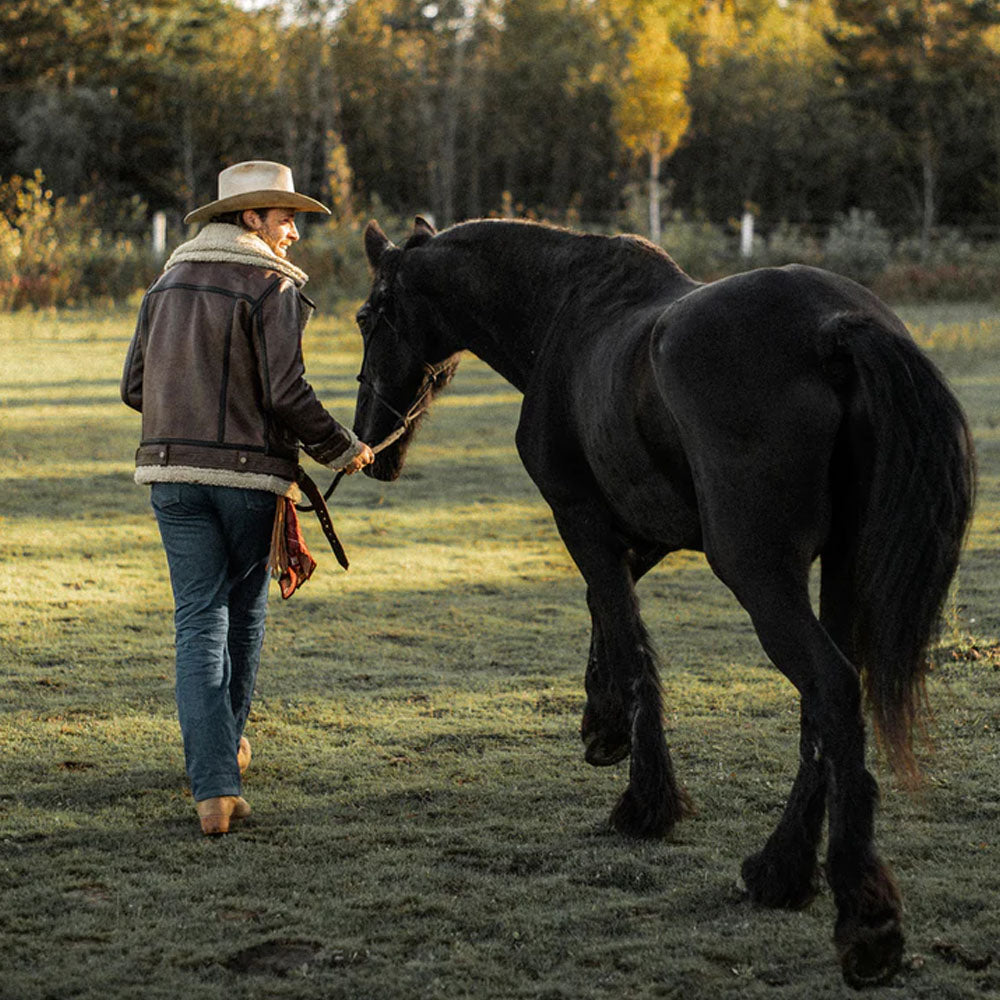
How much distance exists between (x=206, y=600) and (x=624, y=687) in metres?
1.35

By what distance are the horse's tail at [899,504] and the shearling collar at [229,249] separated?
182 cm

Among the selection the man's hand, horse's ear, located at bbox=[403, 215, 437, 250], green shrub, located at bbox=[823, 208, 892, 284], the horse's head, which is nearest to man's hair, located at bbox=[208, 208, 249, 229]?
the horse's head

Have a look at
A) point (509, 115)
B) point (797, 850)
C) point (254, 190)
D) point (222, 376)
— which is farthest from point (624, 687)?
point (509, 115)

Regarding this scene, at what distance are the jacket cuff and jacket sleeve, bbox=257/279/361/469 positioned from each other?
53mm

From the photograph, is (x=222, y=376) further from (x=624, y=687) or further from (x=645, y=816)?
(x=645, y=816)

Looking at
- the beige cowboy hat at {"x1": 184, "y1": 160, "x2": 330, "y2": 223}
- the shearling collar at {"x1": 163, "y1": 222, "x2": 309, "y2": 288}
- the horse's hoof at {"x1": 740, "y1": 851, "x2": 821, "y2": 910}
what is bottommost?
the horse's hoof at {"x1": 740, "y1": 851, "x2": 821, "y2": 910}

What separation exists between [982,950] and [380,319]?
288 cm

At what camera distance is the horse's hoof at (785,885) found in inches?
137

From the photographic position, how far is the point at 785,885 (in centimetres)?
348

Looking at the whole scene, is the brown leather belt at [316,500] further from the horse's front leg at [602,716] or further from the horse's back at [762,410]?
the horse's back at [762,410]

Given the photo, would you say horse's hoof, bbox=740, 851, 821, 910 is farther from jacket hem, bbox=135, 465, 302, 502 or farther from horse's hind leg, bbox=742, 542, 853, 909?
jacket hem, bbox=135, 465, 302, 502

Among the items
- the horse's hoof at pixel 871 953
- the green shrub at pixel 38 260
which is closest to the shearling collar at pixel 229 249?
the horse's hoof at pixel 871 953

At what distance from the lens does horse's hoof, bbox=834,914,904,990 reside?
2.99 metres

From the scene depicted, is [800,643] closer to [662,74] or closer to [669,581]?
[669,581]
